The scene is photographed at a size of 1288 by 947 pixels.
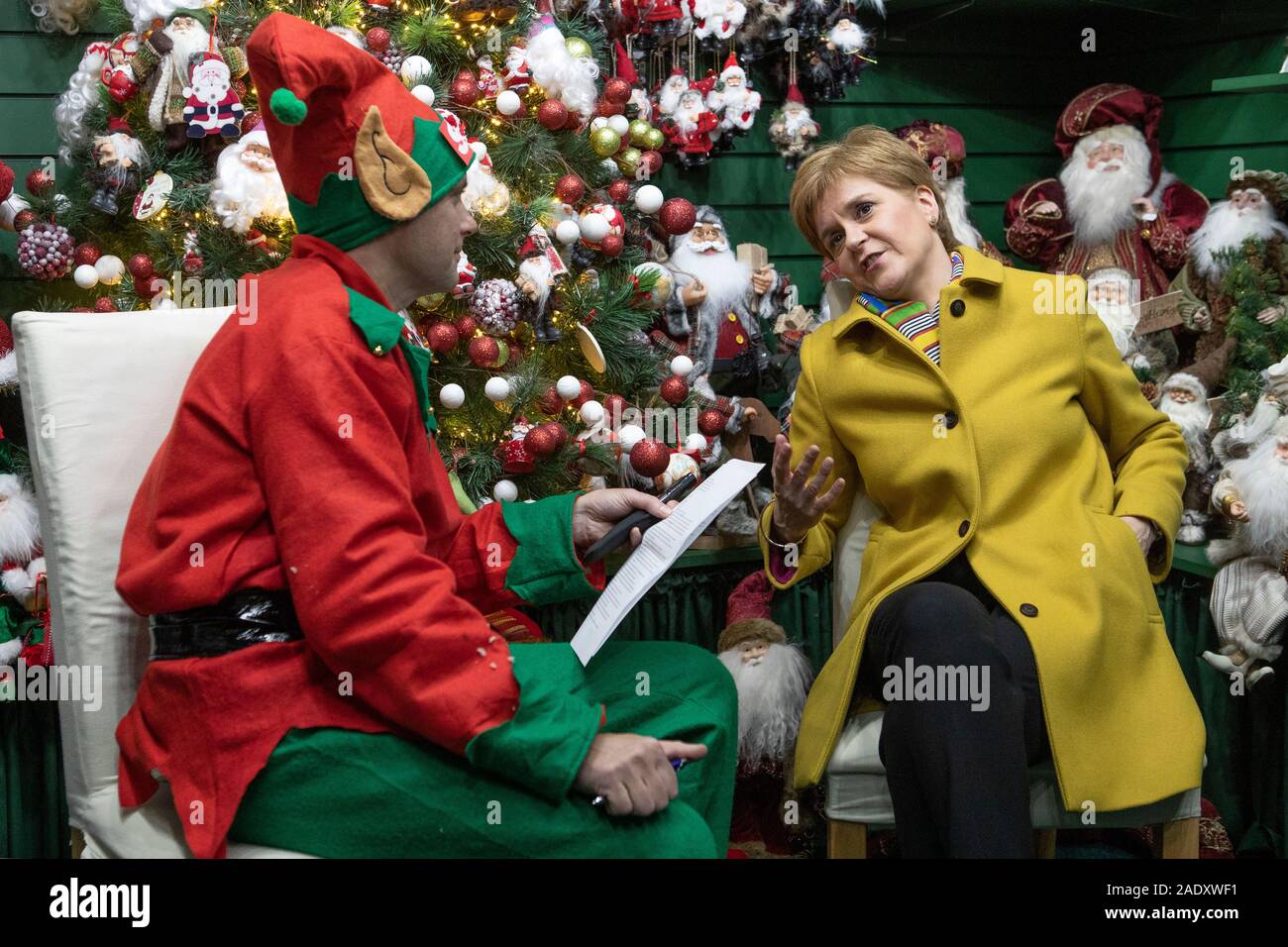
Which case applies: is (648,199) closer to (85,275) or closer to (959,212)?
(959,212)

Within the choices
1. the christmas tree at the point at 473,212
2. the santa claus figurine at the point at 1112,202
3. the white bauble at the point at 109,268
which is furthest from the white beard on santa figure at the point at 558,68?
the santa claus figurine at the point at 1112,202

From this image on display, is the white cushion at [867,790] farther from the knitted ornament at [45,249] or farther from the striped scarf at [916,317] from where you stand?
the knitted ornament at [45,249]

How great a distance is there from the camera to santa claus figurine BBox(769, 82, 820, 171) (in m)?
2.95

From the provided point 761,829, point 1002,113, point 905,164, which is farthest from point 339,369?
point 1002,113

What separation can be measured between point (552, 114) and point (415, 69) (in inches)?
10.5

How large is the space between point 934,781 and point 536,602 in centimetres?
57

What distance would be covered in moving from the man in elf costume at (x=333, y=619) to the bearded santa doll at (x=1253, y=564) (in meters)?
1.33

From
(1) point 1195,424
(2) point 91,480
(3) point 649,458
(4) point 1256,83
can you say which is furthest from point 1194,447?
(2) point 91,480

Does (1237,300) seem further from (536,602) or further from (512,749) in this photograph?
(512,749)

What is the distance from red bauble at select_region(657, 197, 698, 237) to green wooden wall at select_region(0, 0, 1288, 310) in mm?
533

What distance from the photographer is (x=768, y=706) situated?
98.6 inches

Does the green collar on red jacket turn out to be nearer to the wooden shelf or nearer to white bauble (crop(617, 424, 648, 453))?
white bauble (crop(617, 424, 648, 453))

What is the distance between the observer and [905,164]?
204cm

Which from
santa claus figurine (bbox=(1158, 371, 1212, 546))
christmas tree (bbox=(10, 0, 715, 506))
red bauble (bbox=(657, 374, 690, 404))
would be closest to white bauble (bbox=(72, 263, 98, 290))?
christmas tree (bbox=(10, 0, 715, 506))
